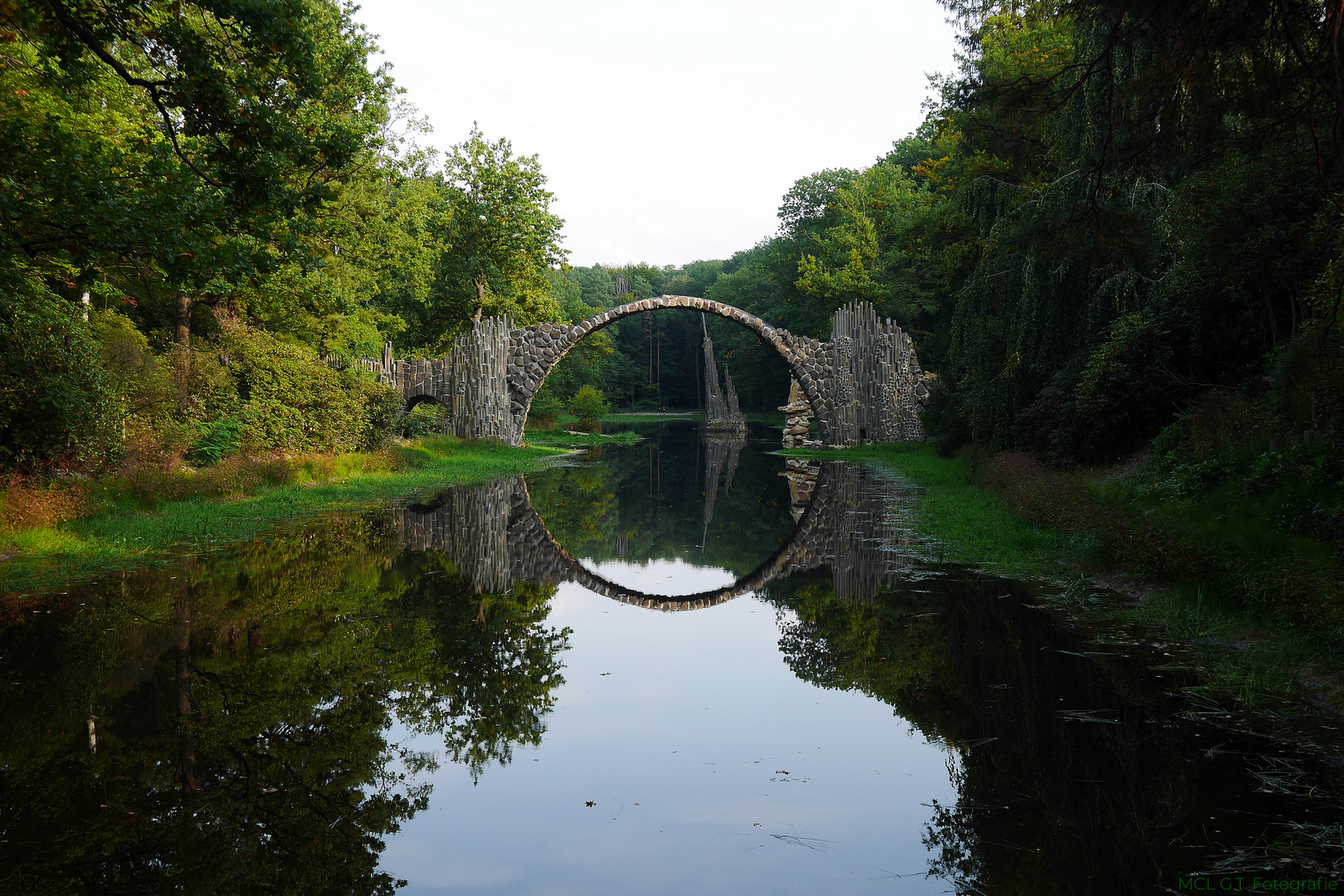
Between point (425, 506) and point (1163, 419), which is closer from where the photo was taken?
point (1163, 419)

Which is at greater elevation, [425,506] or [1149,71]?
[1149,71]

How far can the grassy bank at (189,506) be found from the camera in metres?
8.46

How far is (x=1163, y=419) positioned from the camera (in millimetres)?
11219

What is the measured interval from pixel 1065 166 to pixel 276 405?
47.5 ft

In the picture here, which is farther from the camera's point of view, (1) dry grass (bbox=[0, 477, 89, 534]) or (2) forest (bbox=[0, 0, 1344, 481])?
(1) dry grass (bbox=[0, 477, 89, 534])

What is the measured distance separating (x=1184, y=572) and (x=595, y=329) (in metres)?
23.4

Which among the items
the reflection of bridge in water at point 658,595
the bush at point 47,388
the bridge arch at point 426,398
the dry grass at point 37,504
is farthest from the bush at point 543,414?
the dry grass at point 37,504

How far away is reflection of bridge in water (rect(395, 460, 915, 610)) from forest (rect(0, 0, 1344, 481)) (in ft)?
9.96

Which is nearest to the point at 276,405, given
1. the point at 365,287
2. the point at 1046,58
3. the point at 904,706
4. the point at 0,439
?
the point at 0,439

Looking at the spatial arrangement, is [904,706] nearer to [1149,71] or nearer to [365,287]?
[1149,71]

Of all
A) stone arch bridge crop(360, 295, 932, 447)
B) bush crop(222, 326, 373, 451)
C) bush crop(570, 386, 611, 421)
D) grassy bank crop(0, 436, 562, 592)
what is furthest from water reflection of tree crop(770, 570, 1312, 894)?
bush crop(570, 386, 611, 421)

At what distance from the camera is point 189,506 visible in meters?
11.6

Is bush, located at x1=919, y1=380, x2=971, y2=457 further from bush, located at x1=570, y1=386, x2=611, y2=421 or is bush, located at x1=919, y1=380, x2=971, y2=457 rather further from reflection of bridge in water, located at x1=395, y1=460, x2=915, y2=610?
bush, located at x1=570, y1=386, x2=611, y2=421

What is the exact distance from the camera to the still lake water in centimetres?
317
